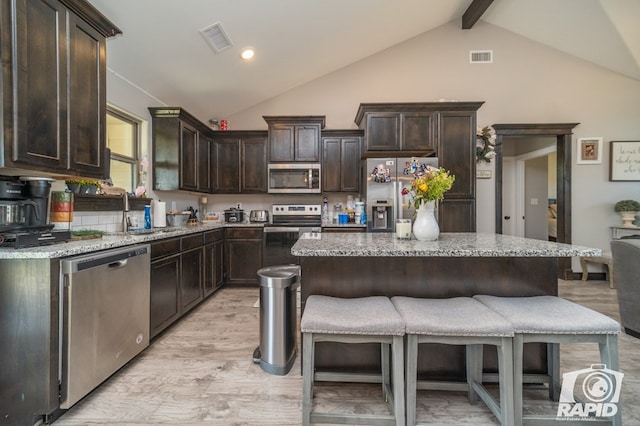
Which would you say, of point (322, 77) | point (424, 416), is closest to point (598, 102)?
point (322, 77)

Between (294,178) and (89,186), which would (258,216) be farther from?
(89,186)

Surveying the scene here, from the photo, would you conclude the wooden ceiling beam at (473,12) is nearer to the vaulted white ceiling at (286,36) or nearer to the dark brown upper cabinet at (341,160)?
the vaulted white ceiling at (286,36)

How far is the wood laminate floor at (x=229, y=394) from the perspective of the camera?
1563 mm

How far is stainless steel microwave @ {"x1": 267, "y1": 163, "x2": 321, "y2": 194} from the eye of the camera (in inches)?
166

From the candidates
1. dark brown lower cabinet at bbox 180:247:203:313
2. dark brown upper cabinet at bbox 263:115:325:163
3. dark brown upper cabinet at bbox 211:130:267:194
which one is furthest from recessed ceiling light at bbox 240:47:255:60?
dark brown lower cabinet at bbox 180:247:203:313

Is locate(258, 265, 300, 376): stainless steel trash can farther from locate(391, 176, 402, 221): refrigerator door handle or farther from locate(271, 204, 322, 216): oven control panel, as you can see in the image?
locate(271, 204, 322, 216): oven control panel

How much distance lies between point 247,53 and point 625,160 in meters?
5.81

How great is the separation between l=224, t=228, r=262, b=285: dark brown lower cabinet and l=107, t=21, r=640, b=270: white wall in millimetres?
1046

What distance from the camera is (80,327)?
5.24 ft

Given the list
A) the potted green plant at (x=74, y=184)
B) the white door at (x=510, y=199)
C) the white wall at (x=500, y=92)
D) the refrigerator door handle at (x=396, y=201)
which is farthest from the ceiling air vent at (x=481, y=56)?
the potted green plant at (x=74, y=184)

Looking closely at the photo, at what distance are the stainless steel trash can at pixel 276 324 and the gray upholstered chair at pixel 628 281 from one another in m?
2.94

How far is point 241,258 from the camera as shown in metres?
4.05

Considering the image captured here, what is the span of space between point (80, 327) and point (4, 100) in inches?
49.6

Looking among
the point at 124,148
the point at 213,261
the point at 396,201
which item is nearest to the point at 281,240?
the point at 213,261
